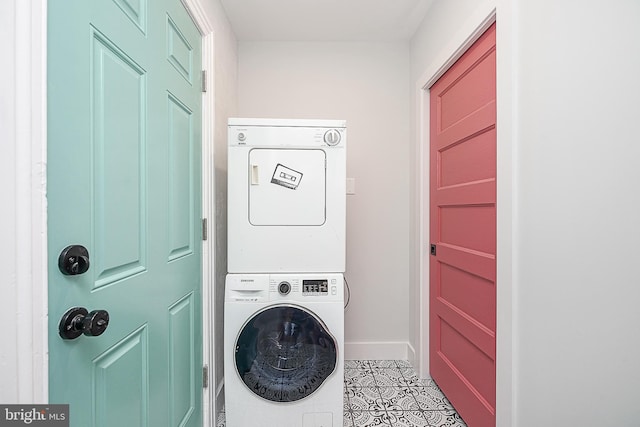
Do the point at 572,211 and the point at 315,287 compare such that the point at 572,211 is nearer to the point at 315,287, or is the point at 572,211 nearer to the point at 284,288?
the point at 315,287

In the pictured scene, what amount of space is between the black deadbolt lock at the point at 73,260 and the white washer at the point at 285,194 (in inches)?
31.7

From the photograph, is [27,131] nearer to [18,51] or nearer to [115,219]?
[18,51]

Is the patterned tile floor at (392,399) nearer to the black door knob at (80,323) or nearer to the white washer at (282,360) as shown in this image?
the white washer at (282,360)

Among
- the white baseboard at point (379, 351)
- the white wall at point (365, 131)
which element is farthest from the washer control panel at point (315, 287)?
the white baseboard at point (379, 351)

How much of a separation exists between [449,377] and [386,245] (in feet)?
3.10

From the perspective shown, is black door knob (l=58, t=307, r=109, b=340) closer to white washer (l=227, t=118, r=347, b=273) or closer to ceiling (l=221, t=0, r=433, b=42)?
white washer (l=227, t=118, r=347, b=273)

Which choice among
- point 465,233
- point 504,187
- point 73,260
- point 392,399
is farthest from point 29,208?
point 392,399

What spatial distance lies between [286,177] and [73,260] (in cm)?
97

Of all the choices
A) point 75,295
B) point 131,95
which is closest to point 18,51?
point 131,95

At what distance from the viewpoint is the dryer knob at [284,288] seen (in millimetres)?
1461

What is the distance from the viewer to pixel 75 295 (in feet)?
2.27

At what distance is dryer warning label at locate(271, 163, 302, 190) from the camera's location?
150 cm

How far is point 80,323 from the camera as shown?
667mm

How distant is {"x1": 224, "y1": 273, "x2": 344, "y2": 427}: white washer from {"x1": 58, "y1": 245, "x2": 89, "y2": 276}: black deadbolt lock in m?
0.83
